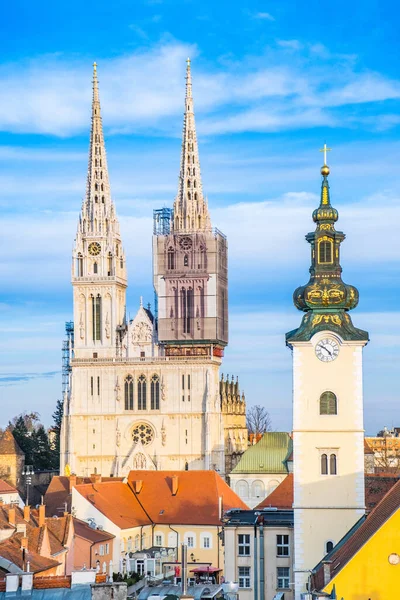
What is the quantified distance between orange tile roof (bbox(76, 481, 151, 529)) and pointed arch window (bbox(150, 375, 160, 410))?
82.6 feet

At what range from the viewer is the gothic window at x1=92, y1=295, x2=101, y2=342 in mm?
110438

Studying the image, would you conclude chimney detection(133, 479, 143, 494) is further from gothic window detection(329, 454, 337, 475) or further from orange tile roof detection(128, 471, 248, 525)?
gothic window detection(329, 454, 337, 475)

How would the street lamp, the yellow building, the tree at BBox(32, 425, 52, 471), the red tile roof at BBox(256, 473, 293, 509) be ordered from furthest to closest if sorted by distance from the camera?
the tree at BBox(32, 425, 52, 471) < the street lamp < the red tile roof at BBox(256, 473, 293, 509) < the yellow building

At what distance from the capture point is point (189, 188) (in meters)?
114

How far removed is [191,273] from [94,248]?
8.02 m

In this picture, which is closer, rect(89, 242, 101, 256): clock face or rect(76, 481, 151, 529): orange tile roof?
rect(76, 481, 151, 529): orange tile roof

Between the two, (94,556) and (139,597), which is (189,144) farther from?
(139,597)

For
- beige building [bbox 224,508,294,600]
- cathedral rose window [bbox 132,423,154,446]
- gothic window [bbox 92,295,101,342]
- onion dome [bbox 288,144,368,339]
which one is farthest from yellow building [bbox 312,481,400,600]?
gothic window [bbox 92,295,101,342]

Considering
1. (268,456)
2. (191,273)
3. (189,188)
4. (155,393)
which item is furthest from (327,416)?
(189,188)

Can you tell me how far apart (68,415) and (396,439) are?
77.4m

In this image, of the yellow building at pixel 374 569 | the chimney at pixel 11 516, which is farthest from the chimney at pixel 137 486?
the yellow building at pixel 374 569

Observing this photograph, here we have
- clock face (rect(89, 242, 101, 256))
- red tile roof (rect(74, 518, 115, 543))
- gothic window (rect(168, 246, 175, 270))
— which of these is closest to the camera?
red tile roof (rect(74, 518, 115, 543))

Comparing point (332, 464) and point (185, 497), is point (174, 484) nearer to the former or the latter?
point (185, 497)

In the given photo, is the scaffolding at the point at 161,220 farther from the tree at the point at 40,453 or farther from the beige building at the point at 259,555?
the beige building at the point at 259,555
